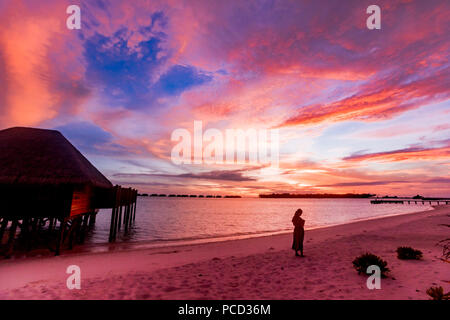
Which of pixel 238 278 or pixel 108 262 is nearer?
pixel 238 278

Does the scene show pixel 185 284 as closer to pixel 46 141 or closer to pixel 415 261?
pixel 415 261

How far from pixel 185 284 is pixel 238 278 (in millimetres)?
1785

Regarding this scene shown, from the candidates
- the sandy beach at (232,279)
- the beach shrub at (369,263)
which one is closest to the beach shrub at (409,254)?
the sandy beach at (232,279)

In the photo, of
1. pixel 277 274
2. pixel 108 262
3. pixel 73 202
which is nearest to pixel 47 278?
pixel 108 262

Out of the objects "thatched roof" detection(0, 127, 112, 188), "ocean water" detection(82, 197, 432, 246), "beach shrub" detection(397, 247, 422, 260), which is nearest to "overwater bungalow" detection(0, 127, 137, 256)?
"thatched roof" detection(0, 127, 112, 188)

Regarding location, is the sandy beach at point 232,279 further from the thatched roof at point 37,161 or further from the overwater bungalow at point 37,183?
the thatched roof at point 37,161

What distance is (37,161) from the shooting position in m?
14.0

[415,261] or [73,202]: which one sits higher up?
[73,202]

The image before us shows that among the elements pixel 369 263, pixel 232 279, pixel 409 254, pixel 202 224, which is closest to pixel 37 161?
pixel 232 279

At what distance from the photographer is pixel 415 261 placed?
28.7ft

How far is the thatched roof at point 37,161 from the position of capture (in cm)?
1299

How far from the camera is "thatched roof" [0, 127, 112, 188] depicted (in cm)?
1299
